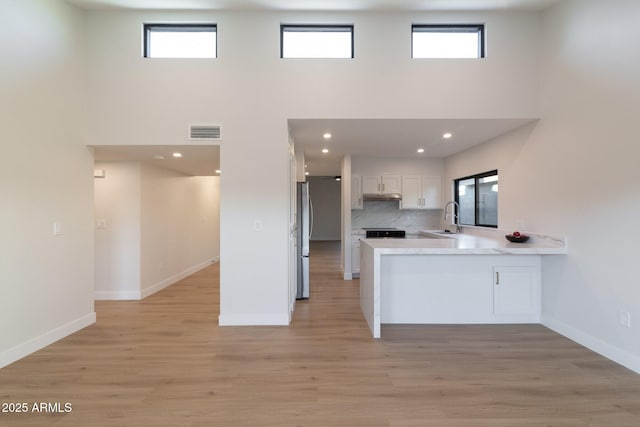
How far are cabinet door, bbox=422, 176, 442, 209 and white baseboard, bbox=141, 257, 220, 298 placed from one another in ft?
16.7

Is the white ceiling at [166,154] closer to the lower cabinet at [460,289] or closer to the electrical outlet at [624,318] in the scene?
the lower cabinet at [460,289]

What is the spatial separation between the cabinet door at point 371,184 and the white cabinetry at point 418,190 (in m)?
0.54

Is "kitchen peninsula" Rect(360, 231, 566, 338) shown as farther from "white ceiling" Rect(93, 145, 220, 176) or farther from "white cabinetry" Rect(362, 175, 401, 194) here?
"white cabinetry" Rect(362, 175, 401, 194)

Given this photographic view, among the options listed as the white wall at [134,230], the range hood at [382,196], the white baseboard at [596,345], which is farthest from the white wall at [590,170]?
the white wall at [134,230]

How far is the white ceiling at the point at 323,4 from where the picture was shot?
3236 mm

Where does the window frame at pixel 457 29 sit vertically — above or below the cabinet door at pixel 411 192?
above

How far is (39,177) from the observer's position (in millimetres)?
2877

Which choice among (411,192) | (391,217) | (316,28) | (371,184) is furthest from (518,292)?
(316,28)

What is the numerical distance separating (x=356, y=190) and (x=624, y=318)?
13.9 feet

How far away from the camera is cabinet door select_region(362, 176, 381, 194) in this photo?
19.9 ft

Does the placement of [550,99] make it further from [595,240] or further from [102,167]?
[102,167]

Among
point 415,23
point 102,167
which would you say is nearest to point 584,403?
point 415,23

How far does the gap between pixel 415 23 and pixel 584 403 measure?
385 cm

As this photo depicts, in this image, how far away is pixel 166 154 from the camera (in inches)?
→ 155
